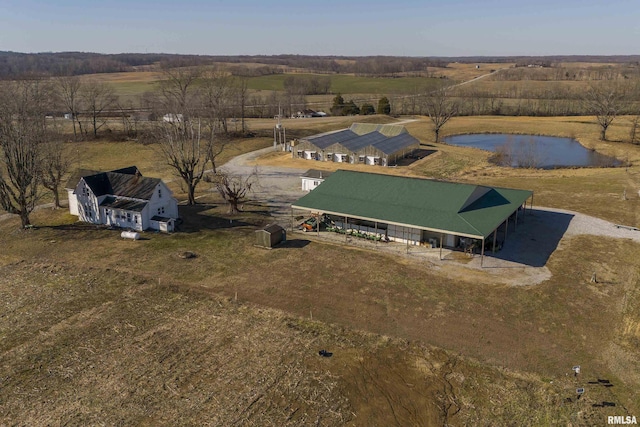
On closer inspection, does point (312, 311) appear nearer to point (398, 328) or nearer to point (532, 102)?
point (398, 328)

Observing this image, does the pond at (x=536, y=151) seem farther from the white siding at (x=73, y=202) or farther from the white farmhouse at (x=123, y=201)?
the white siding at (x=73, y=202)

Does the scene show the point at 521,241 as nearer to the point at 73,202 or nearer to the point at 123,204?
the point at 123,204

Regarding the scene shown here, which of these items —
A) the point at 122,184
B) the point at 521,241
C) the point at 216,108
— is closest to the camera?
the point at 521,241

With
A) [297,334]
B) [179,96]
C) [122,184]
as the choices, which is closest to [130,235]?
[122,184]

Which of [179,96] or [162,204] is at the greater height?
[179,96]

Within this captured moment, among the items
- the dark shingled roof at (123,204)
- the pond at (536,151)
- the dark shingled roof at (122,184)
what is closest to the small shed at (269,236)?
the dark shingled roof at (123,204)

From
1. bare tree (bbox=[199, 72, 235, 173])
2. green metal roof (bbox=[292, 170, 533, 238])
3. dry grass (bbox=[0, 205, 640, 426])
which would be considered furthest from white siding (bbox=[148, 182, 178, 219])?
bare tree (bbox=[199, 72, 235, 173])

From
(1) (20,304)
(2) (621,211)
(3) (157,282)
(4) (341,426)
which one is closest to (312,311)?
(4) (341,426)
